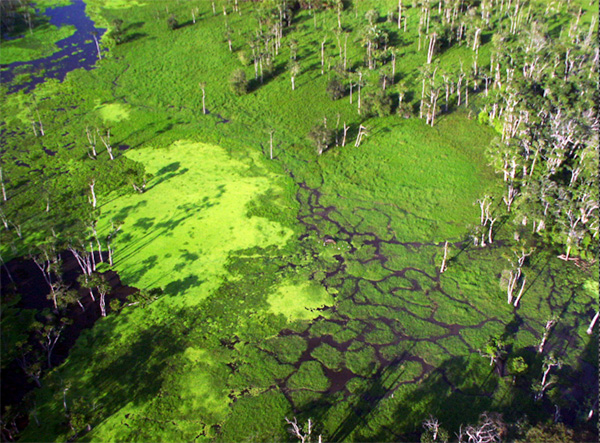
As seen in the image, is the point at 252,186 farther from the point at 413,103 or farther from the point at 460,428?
the point at 460,428

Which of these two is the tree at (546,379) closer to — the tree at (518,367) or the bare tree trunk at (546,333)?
the tree at (518,367)

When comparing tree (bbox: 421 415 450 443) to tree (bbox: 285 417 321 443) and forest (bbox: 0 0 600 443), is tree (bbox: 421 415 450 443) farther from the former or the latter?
tree (bbox: 285 417 321 443)

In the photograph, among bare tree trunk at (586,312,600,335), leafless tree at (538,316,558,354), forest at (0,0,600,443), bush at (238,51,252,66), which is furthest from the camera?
bush at (238,51,252,66)

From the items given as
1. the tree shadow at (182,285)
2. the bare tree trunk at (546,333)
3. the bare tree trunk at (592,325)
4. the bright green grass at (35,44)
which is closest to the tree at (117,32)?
the bright green grass at (35,44)

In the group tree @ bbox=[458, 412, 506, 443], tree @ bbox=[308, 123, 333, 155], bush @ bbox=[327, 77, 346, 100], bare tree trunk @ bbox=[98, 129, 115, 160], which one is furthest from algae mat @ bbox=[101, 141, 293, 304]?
tree @ bbox=[458, 412, 506, 443]

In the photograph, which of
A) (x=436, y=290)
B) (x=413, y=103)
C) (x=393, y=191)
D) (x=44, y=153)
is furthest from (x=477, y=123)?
(x=44, y=153)
